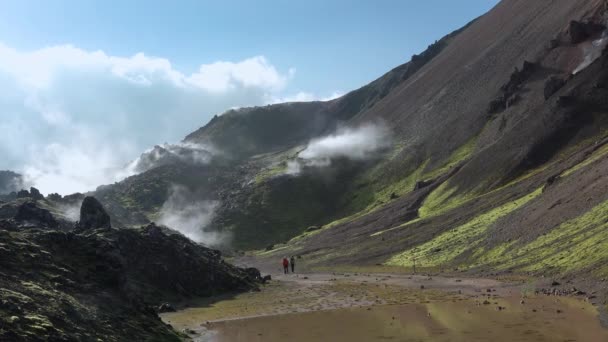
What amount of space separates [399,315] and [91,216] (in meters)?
53.7

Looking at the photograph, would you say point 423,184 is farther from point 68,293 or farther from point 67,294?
point 67,294

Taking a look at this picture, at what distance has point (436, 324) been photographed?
3416 cm

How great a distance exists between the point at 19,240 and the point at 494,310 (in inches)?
1214

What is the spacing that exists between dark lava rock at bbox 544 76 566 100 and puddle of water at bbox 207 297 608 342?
110 m

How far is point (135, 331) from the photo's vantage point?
3059 cm

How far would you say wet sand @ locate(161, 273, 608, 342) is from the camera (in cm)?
3081

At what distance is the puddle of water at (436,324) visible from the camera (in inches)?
1172

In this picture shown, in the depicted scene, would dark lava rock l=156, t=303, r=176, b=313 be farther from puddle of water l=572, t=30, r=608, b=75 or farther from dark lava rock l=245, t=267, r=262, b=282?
puddle of water l=572, t=30, r=608, b=75

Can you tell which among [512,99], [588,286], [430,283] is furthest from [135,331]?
[512,99]

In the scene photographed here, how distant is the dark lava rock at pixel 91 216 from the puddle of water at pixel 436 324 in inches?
1674

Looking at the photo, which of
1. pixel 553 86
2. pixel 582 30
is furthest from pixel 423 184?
pixel 582 30

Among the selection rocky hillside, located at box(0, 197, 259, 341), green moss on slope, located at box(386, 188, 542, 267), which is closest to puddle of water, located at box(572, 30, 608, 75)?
green moss on slope, located at box(386, 188, 542, 267)

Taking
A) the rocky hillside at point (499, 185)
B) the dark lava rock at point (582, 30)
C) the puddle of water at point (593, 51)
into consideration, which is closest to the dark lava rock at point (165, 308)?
the rocky hillside at point (499, 185)

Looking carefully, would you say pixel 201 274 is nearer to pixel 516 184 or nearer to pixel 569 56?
pixel 516 184
